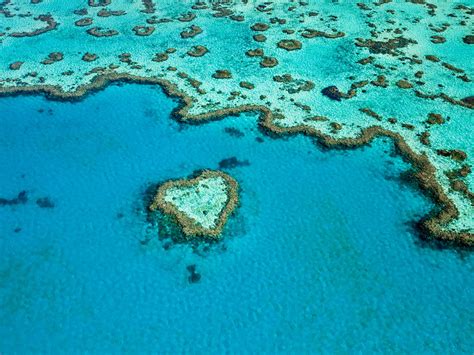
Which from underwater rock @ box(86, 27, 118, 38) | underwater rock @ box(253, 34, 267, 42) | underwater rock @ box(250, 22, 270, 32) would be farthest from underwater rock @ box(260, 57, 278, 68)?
underwater rock @ box(86, 27, 118, 38)

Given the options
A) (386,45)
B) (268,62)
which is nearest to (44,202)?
(268,62)

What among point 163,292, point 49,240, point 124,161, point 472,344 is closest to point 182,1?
point 124,161

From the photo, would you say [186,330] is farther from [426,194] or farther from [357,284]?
[426,194]

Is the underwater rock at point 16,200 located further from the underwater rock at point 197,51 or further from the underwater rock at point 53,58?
the underwater rock at point 197,51

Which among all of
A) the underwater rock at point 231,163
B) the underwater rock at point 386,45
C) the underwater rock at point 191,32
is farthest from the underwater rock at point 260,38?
the underwater rock at point 231,163

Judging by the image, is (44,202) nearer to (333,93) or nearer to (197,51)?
(197,51)

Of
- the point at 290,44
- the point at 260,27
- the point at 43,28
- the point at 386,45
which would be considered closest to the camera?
the point at 386,45
